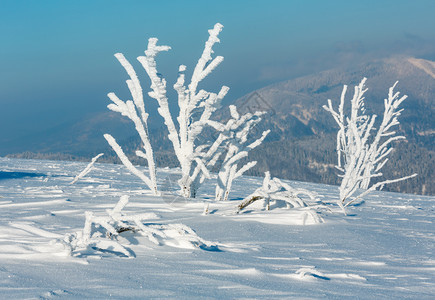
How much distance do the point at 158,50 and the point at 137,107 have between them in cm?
98

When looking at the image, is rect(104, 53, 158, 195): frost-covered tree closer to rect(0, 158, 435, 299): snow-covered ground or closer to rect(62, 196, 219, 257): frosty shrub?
rect(0, 158, 435, 299): snow-covered ground

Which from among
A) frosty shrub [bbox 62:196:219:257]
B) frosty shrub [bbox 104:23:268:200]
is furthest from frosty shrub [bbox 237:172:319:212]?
frosty shrub [bbox 62:196:219:257]

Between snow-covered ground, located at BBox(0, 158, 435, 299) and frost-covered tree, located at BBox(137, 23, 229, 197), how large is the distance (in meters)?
1.76

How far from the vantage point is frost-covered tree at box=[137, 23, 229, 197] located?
20.8 feet

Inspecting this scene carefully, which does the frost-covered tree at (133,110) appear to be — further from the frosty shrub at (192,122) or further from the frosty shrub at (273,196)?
the frosty shrub at (273,196)

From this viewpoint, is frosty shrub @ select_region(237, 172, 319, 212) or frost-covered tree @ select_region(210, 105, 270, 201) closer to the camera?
frosty shrub @ select_region(237, 172, 319, 212)

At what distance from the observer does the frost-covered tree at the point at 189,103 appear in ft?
20.8

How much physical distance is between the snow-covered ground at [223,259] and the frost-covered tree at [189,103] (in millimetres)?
1759

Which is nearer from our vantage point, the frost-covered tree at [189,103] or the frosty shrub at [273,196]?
the frosty shrub at [273,196]

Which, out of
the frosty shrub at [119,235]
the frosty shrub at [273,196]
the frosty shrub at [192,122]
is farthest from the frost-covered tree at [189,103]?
the frosty shrub at [119,235]

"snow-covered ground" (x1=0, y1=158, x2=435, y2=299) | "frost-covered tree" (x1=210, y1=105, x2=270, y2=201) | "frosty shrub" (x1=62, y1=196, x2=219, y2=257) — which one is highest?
"frost-covered tree" (x1=210, y1=105, x2=270, y2=201)

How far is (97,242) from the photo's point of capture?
2.57 meters

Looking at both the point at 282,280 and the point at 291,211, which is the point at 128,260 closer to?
the point at 282,280

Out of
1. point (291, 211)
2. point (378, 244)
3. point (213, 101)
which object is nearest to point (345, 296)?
point (378, 244)
